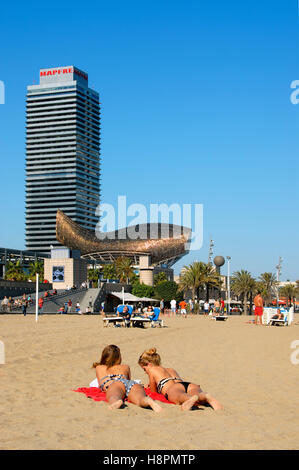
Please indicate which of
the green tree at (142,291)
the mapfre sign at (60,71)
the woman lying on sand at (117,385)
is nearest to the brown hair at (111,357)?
the woman lying on sand at (117,385)

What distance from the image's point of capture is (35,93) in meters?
186

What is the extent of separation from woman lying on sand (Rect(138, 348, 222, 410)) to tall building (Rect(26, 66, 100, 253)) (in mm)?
169946

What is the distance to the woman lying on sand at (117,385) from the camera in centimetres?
632

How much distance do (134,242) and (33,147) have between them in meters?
82.6

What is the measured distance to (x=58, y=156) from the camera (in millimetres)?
180500

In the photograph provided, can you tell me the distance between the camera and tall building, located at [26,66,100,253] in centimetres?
17838

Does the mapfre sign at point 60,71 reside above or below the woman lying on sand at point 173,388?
above

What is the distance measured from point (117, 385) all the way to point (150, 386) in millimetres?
583

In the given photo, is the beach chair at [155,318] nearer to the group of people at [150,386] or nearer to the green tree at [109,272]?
the group of people at [150,386]

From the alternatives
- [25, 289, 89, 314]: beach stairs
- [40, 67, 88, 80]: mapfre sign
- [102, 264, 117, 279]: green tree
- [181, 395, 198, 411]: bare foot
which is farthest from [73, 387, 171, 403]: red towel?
[40, 67, 88, 80]: mapfre sign

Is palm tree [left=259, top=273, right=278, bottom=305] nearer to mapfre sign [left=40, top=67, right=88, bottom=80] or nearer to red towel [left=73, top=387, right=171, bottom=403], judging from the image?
red towel [left=73, top=387, right=171, bottom=403]

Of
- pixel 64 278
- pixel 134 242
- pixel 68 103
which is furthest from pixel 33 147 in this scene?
pixel 64 278

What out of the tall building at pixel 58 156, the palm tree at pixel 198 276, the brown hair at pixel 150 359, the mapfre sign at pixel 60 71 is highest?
the mapfre sign at pixel 60 71

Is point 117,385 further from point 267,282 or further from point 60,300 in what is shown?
point 267,282
